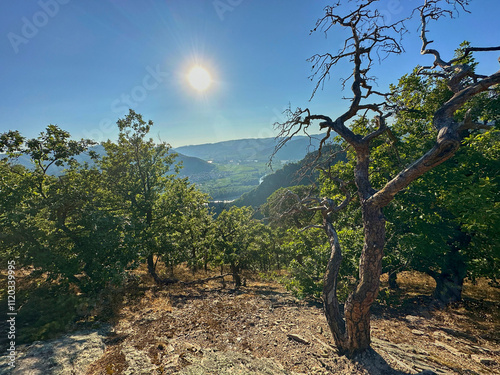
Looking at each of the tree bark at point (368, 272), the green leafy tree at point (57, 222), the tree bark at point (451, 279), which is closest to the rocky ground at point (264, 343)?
the tree bark at point (451, 279)

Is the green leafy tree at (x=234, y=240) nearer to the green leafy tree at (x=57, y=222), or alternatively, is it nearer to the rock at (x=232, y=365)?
the green leafy tree at (x=57, y=222)

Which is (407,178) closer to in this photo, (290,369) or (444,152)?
(444,152)

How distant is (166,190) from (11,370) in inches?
611

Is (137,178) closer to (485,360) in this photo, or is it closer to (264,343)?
(264,343)

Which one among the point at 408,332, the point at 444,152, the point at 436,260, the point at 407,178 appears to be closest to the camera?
the point at 444,152

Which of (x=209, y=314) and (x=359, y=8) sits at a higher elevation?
(x=359, y=8)

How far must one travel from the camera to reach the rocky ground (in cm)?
643

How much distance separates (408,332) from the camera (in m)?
9.35

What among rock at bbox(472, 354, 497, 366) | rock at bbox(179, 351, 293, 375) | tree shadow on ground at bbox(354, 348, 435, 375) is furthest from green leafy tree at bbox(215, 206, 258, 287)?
rock at bbox(472, 354, 497, 366)

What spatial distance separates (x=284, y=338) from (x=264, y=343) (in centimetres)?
85

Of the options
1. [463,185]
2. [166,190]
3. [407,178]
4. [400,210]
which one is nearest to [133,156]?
[166,190]

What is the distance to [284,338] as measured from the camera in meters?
8.25

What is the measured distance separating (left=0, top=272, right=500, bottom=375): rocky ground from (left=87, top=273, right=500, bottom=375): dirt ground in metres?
0.03

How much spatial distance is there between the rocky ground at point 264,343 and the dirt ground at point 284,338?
0.03 m
